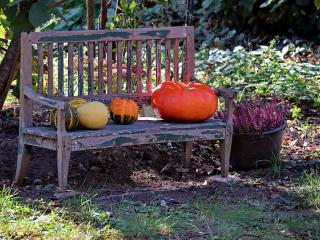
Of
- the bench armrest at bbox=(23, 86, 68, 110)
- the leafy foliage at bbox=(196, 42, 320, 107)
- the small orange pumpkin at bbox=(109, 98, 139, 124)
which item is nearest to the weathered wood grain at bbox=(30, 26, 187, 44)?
the bench armrest at bbox=(23, 86, 68, 110)

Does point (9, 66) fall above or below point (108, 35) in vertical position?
below

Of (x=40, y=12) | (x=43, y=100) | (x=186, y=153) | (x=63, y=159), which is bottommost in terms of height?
(x=186, y=153)

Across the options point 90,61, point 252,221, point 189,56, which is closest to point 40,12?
point 90,61

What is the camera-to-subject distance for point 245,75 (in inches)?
354

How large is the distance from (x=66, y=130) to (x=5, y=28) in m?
1.85

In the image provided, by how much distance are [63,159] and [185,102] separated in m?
0.98

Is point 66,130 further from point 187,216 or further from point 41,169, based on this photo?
point 187,216

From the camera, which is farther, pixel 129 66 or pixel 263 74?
A: pixel 263 74

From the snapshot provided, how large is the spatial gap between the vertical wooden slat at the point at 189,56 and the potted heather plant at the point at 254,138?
443 mm

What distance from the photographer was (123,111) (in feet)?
18.5

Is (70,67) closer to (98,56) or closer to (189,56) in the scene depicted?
(98,56)

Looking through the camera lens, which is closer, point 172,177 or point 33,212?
point 33,212

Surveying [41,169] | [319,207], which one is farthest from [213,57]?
[319,207]

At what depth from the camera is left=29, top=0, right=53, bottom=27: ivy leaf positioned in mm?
5035
